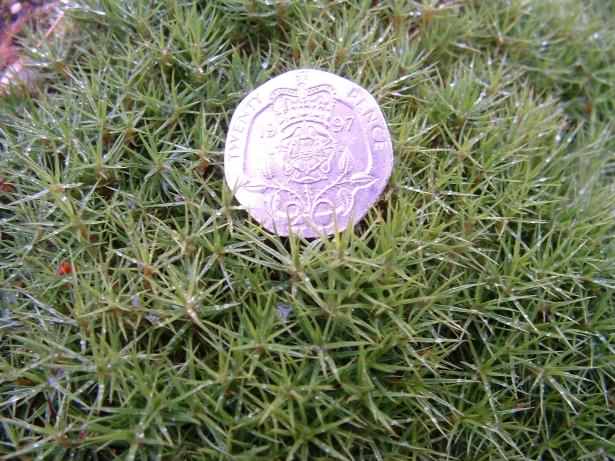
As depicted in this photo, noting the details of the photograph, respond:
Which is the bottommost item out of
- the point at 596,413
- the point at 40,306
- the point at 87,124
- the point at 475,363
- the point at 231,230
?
the point at 596,413

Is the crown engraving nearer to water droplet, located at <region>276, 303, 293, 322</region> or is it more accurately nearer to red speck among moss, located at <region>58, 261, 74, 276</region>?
water droplet, located at <region>276, 303, 293, 322</region>

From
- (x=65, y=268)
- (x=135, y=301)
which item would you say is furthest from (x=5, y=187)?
(x=135, y=301)

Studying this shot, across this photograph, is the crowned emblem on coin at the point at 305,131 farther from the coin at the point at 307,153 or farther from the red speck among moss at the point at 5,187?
the red speck among moss at the point at 5,187

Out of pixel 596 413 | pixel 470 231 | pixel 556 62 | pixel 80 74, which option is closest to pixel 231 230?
pixel 470 231

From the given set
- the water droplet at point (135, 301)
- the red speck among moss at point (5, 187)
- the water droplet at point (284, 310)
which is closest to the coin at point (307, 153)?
the water droplet at point (284, 310)

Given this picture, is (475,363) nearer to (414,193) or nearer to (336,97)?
(414,193)
